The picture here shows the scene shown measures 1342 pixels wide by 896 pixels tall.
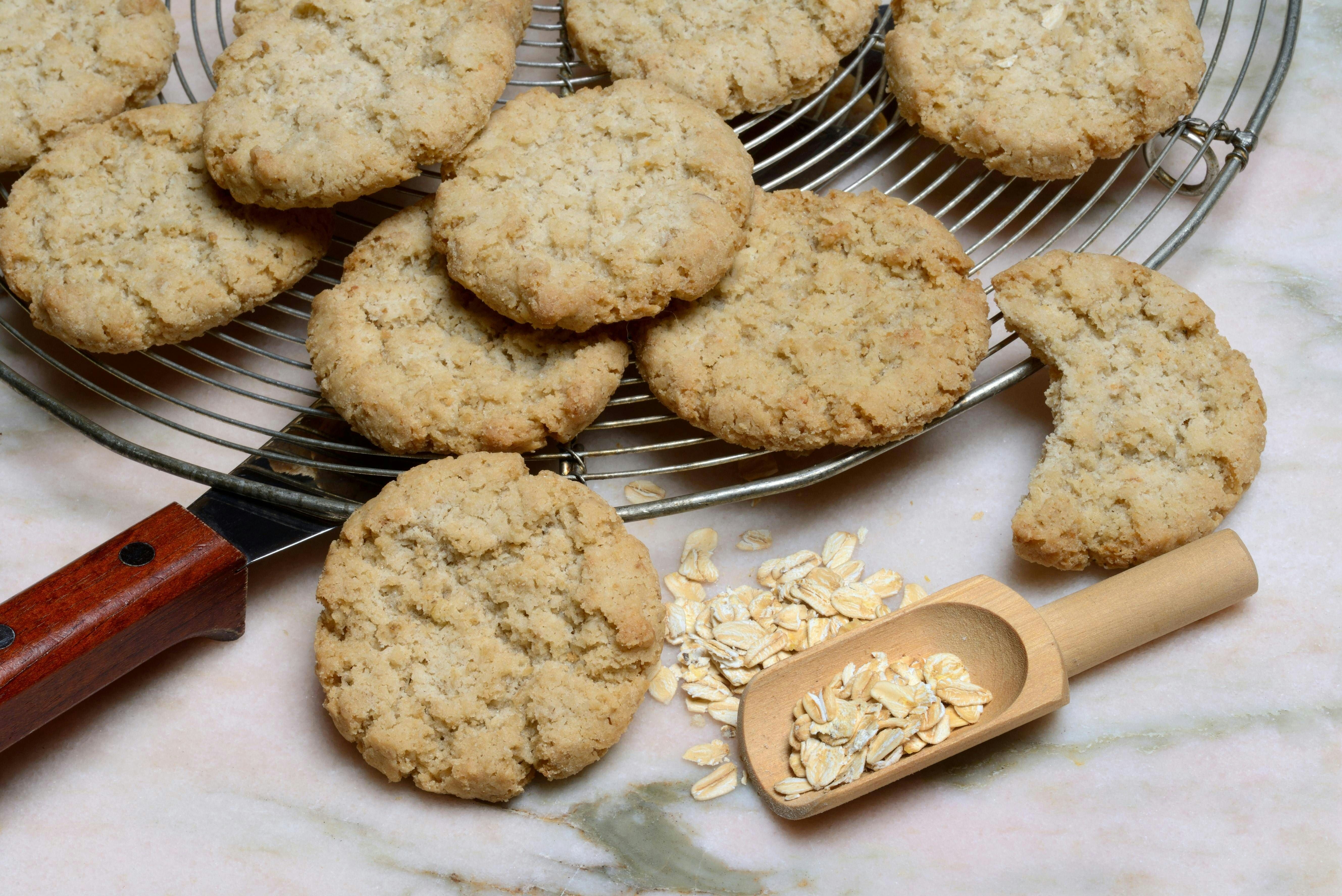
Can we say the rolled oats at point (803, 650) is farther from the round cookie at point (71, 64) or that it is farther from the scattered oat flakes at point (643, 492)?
the round cookie at point (71, 64)

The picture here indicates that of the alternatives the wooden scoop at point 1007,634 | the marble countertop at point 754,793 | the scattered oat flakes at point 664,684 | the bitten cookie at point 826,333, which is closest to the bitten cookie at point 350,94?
the bitten cookie at point 826,333

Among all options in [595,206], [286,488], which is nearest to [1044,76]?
[595,206]

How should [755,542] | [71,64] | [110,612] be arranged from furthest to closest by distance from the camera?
[71,64], [755,542], [110,612]

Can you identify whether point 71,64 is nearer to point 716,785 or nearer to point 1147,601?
point 716,785

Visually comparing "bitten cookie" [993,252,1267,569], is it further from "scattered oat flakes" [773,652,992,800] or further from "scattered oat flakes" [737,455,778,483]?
"scattered oat flakes" [737,455,778,483]

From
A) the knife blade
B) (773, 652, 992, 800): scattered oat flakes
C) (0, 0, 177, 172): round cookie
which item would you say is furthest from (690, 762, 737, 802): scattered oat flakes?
A: (0, 0, 177, 172): round cookie

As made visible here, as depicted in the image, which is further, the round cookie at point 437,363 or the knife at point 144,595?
the round cookie at point 437,363
